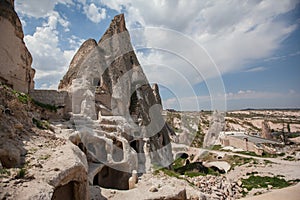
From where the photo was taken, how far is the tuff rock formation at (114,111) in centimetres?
1153

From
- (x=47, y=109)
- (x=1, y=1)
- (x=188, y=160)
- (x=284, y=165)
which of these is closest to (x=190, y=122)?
(x=188, y=160)

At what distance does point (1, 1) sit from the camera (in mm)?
11273

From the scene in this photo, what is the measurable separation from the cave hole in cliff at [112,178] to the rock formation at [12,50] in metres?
6.38

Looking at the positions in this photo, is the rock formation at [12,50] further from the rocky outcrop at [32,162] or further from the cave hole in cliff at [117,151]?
the cave hole in cliff at [117,151]

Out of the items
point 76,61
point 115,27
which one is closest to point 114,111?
point 76,61

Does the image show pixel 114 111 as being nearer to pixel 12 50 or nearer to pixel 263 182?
pixel 12 50

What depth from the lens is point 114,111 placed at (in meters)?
15.4

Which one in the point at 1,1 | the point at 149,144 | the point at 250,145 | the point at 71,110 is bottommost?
the point at 250,145

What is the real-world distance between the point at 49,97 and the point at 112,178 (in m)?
6.24

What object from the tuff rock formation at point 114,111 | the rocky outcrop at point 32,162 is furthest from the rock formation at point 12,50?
the rocky outcrop at point 32,162

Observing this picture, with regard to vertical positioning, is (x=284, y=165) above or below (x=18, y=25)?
below

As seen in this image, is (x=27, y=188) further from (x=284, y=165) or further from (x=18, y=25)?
(x=284, y=165)

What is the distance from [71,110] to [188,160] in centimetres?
1968

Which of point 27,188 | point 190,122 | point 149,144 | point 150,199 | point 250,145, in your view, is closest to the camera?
point 27,188
